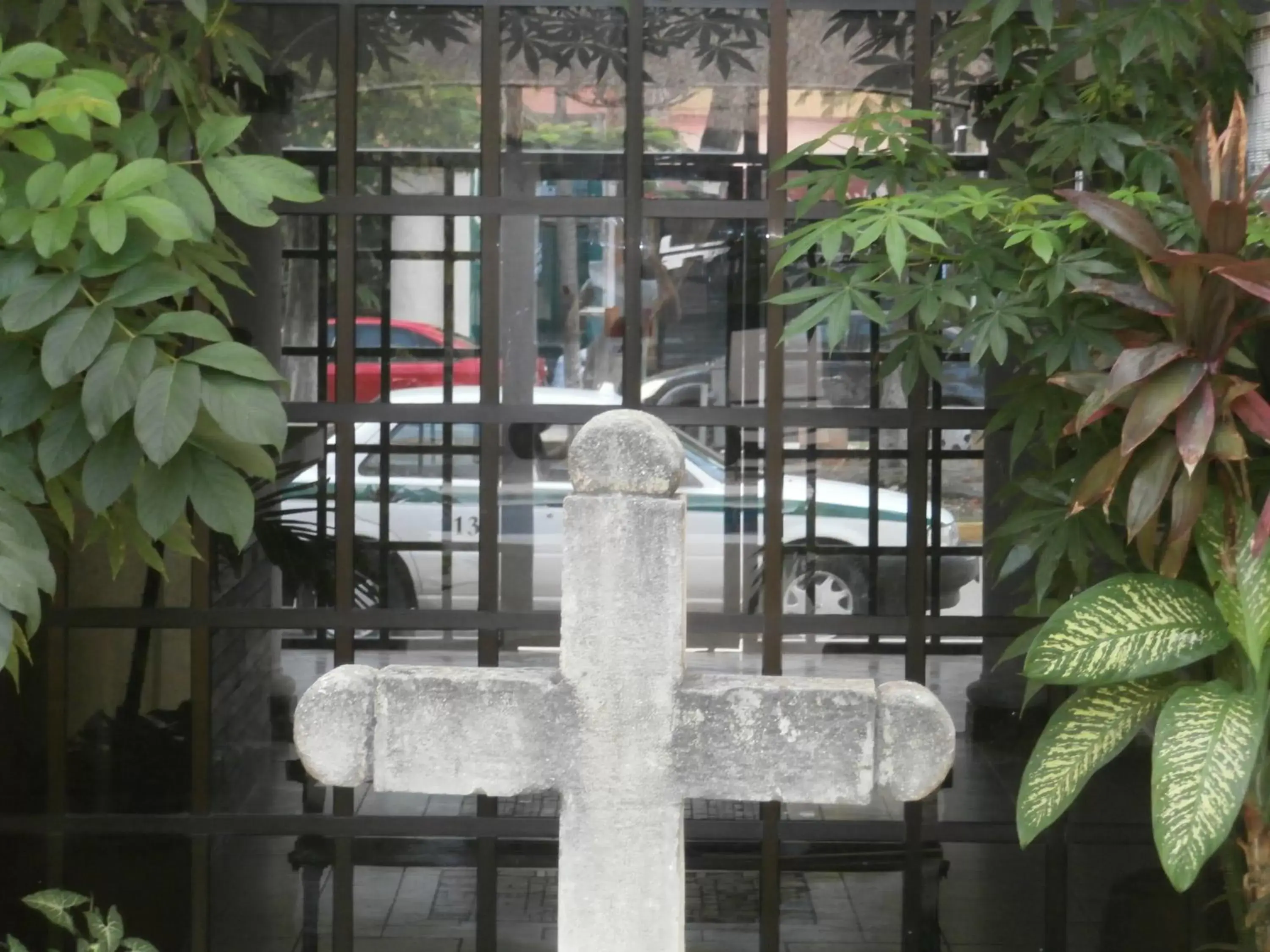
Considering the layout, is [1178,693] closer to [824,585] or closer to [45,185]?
[824,585]

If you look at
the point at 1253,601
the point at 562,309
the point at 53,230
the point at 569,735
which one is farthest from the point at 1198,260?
the point at 53,230

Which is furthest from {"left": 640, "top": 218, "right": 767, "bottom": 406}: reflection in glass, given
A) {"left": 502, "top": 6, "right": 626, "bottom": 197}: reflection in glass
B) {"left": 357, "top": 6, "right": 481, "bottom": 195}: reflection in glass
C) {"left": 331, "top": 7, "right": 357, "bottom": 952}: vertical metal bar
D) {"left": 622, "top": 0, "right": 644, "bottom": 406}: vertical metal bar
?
{"left": 331, "top": 7, "right": 357, "bottom": 952}: vertical metal bar

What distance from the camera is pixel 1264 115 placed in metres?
3.32

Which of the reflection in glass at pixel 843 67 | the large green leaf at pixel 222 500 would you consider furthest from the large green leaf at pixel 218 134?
the reflection in glass at pixel 843 67

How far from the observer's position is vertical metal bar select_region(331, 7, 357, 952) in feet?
12.7

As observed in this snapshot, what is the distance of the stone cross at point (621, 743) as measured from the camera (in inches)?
94.9

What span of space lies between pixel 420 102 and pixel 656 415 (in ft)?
3.22

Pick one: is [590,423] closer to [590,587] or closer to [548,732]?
[590,587]

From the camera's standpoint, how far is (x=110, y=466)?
2.82m

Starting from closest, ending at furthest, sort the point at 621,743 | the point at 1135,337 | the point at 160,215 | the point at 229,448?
the point at 621,743, the point at 160,215, the point at 229,448, the point at 1135,337

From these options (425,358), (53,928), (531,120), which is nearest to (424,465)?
(425,358)

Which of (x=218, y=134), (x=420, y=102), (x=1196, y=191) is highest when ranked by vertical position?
(x=420, y=102)

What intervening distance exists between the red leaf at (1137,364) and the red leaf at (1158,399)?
3 cm

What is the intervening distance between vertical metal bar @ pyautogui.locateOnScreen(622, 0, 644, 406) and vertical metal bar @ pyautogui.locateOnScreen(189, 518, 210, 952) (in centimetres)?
113
